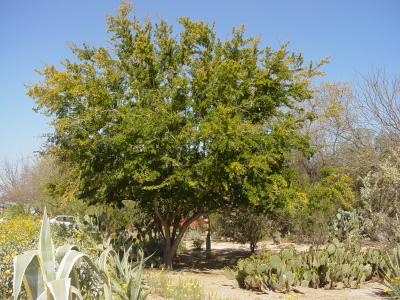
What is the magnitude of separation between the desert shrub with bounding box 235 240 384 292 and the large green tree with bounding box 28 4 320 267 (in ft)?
6.40

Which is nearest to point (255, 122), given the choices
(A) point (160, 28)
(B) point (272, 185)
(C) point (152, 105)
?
(B) point (272, 185)

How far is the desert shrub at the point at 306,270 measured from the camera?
31.2 feet

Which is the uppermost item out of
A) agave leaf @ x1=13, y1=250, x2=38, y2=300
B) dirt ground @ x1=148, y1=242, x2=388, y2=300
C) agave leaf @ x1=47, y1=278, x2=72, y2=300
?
agave leaf @ x1=13, y1=250, x2=38, y2=300

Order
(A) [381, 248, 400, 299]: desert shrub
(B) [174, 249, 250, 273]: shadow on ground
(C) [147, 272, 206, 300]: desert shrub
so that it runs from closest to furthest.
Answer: (C) [147, 272, 206, 300]: desert shrub < (A) [381, 248, 400, 299]: desert shrub < (B) [174, 249, 250, 273]: shadow on ground

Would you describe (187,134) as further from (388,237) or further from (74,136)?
(388,237)

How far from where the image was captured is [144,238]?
15.0 metres

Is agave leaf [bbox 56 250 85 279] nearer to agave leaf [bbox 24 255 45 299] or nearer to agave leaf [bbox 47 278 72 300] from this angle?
agave leaf [bbox 24 255 45 299]

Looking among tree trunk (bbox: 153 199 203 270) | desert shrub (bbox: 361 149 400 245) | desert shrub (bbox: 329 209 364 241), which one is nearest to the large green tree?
tree trunk (bbox: 153 199 203 270)

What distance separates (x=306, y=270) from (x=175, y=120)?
481 cm

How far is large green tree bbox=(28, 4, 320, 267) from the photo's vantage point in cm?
1129

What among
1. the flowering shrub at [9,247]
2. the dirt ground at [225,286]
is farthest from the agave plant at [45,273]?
the dirt ground at [225,286]

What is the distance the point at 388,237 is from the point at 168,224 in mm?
6580

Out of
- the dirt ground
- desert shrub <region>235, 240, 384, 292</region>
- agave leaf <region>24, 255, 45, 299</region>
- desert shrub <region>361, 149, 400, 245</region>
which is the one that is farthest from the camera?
desert shrub <region>361, 149, 400, 245</region>

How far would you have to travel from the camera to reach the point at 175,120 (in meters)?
11.5
